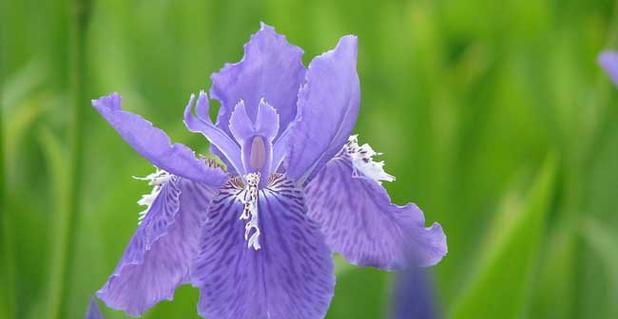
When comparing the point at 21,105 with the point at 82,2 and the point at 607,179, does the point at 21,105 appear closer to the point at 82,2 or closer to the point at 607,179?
the point at 82,2

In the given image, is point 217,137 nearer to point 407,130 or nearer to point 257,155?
point 257,155

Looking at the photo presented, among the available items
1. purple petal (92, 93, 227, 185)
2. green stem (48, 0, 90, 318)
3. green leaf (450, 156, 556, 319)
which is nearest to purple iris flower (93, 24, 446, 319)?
purple petal (92, 93, 227, 185)

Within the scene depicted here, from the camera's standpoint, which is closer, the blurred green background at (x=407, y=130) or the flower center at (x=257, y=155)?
the flower center at (x=257, y=155)

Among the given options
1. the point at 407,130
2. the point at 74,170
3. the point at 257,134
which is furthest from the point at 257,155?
the point at 407,130

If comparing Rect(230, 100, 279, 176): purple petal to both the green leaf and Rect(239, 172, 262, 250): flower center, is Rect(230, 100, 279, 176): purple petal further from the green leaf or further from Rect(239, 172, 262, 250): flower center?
the green leaf

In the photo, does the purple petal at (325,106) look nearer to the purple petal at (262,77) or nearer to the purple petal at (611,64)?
the purple petal at (262,77)

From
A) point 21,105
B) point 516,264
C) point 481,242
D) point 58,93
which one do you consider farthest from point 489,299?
point 58,93

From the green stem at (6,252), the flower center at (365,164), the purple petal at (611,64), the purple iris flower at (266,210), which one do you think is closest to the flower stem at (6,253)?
the green stem at (6,252)
